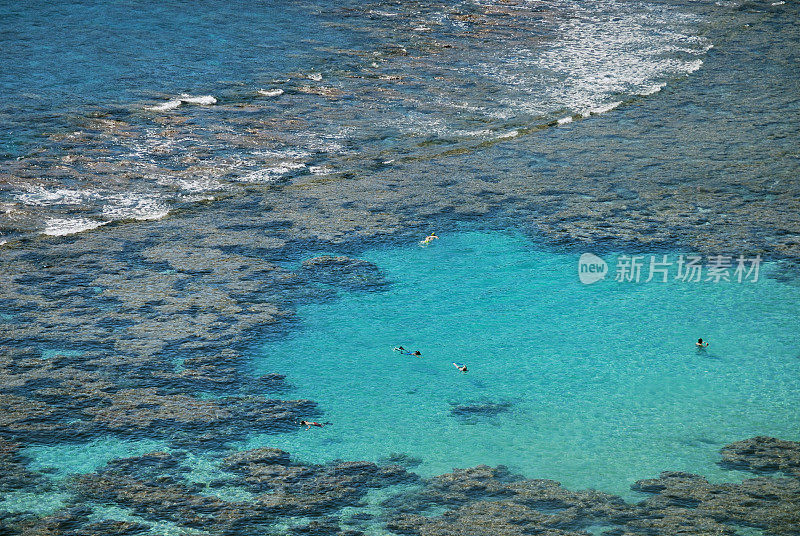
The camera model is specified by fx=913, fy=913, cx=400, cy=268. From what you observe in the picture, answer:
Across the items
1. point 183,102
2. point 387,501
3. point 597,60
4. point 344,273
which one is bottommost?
point 387,501

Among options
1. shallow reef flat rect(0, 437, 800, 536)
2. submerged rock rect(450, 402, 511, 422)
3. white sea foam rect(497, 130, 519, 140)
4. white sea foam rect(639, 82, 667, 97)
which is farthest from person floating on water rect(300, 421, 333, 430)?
white sea foam rect(639, 82, 667, 97)

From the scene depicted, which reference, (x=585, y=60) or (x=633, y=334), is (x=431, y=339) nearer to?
(x=633, y=334)

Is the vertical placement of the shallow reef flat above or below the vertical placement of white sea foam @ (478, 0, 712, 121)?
below

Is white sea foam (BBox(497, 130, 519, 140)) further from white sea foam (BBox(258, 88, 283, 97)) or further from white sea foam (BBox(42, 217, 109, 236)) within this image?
white sea foam (BBox(42, 217, 109, 236))

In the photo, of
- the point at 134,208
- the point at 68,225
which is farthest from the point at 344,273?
the point at 68,225

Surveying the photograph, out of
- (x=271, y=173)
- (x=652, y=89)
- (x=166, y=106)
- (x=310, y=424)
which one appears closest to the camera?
(x=310, y=424)

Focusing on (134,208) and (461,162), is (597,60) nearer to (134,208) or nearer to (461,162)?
(461,162)
